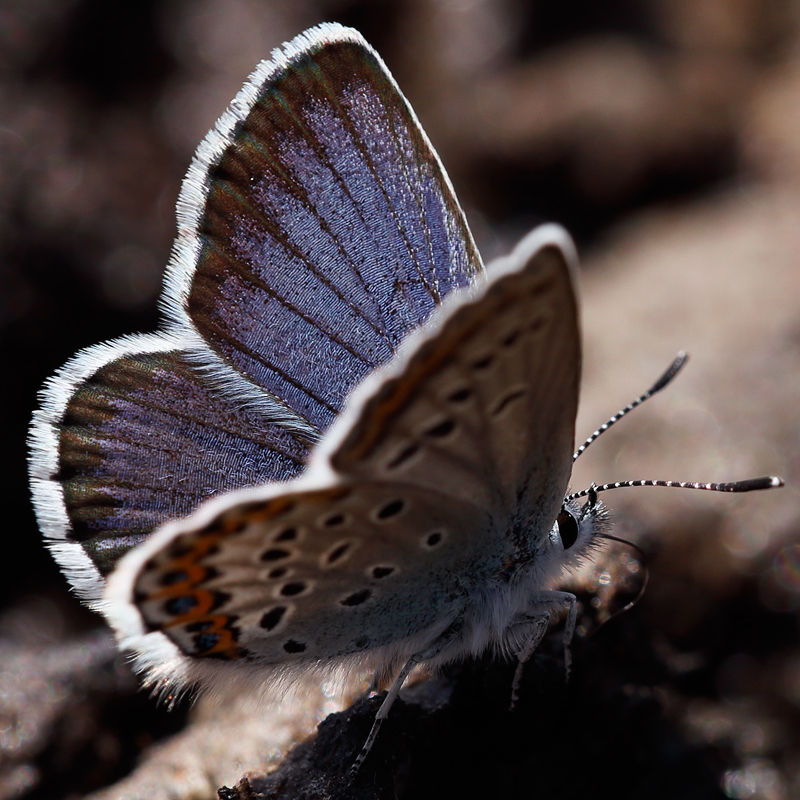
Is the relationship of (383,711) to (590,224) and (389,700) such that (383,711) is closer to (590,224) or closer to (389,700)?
(389,700)

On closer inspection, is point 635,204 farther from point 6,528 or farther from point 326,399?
point 6,528

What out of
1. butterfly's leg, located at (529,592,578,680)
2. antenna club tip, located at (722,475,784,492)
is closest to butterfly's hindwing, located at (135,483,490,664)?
butterfly's leg, located at (529,592,578,680)

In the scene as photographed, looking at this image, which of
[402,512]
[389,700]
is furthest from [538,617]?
[402,512]

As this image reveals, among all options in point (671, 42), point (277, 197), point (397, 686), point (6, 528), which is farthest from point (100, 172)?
point (671, 42)

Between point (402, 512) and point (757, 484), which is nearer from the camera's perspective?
point (402, 512)

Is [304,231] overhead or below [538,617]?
overhead

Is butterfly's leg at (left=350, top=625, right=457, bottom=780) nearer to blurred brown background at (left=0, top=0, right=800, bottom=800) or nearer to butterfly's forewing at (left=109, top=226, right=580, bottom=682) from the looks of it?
butterfly's forewing at (left=109, top=226, right=580, bottom=682)
